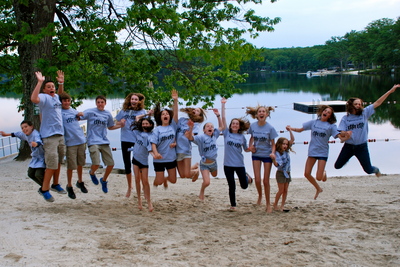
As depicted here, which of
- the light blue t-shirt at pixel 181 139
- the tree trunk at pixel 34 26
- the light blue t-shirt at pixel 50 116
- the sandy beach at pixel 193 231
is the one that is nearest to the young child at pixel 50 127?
the light blue t-shirt at pixel 50 116

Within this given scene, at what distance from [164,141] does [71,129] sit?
1582mm

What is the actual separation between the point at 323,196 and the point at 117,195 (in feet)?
15.4

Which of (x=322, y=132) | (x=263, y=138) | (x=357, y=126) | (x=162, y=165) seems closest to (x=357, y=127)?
(x=357, y=126)

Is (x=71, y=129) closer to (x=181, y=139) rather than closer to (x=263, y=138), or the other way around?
(x=181, y=139)

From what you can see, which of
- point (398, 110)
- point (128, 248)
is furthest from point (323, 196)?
point (398, 110)

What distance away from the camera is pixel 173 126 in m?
7.64

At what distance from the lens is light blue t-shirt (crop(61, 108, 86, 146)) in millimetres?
7406

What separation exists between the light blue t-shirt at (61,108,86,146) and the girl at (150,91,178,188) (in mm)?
1287

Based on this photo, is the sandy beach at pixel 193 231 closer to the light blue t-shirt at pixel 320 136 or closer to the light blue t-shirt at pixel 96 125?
the light blue t-shirt at pixel 320 136

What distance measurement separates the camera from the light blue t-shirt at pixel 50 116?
6.98 m

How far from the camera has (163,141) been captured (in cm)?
745

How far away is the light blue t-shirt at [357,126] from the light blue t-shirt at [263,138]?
47.0 inches

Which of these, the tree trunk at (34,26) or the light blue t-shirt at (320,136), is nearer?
the light blue t-shirt at (320,136)

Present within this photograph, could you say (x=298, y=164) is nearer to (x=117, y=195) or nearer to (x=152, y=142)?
(x=117, y=195)
